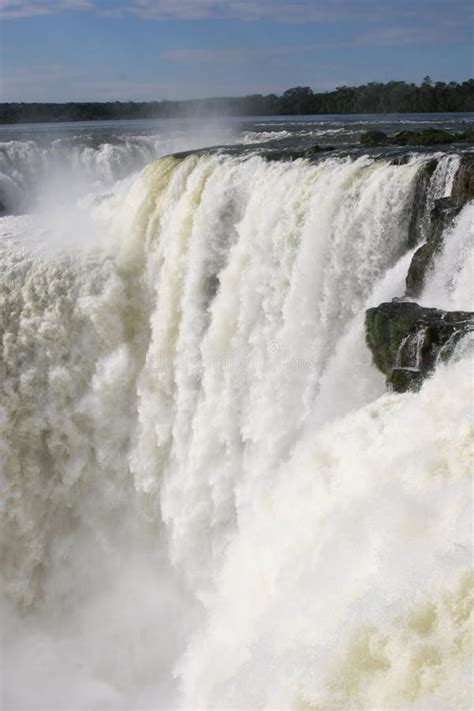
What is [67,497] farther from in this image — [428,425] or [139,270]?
[428,425]

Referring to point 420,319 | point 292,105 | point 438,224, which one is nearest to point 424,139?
point 438,224

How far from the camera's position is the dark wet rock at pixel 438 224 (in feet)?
24.6

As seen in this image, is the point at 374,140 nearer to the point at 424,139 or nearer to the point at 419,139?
the point at 419,139

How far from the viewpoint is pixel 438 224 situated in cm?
764

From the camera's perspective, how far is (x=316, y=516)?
6121 millimetres

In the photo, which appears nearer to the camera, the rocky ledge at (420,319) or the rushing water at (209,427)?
the rushing water at (209,427)

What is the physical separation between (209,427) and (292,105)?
3124cm

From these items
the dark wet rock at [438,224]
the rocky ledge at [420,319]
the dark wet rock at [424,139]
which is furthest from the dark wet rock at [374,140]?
the dark wet rock at [438,224]

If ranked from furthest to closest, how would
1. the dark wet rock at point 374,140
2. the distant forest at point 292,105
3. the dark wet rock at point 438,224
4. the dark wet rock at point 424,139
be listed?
the distant forest at point 292,105, the dark wet rock at point 374,140, the dark wet rock at point 424,139, the dark wet rock at point 438,224

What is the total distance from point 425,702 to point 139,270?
784 cm

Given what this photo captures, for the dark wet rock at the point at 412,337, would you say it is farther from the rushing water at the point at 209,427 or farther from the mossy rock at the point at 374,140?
the mossy rock at the point at 374,140

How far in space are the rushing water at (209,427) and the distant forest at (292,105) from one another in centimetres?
2356

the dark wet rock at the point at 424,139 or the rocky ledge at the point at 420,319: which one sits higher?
the dark wet rock at the point at 424,139

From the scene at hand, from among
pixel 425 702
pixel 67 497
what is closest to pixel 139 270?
pixel 67 497
